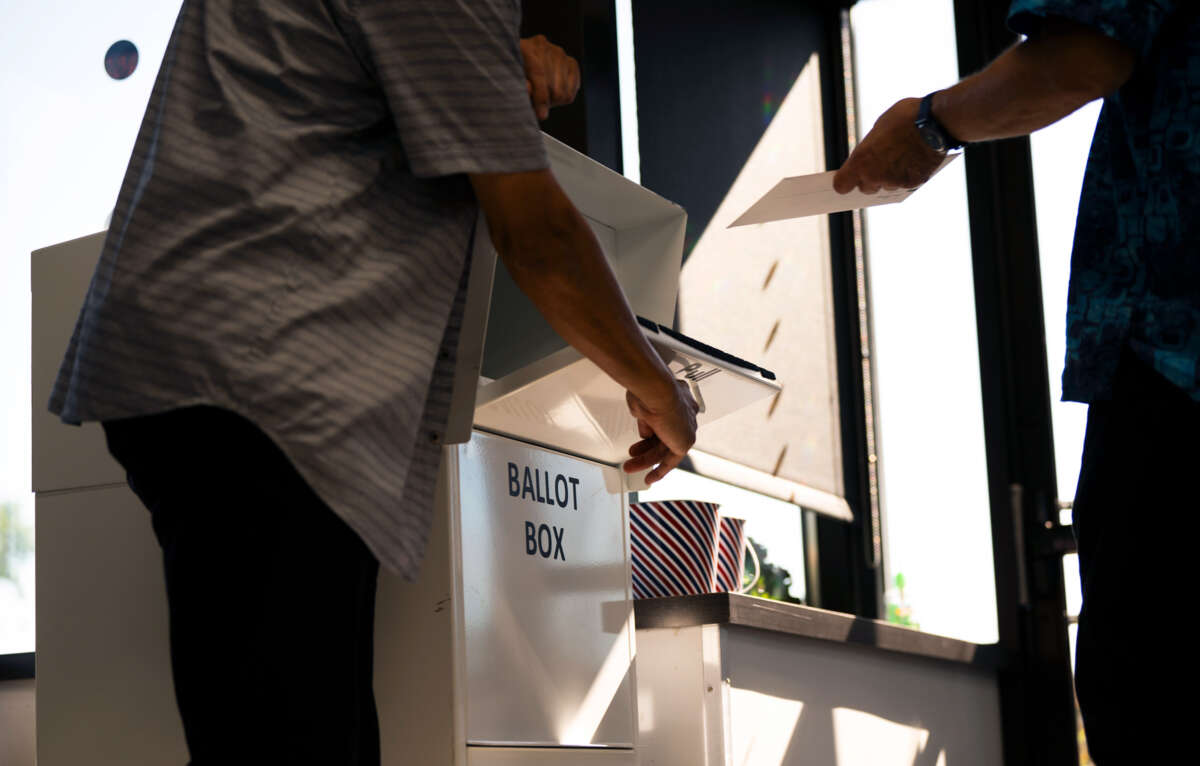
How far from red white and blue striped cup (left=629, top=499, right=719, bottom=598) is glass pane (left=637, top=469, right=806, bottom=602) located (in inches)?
19.0

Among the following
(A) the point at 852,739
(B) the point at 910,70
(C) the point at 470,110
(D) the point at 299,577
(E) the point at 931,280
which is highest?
(B) the point at 910,70

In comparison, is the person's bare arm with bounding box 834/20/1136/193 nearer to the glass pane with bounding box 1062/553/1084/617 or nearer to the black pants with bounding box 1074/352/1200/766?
the black pants with bounding box 1074/352/1200/766

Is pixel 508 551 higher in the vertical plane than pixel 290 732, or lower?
higher

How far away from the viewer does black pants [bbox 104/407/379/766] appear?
0.82 meters

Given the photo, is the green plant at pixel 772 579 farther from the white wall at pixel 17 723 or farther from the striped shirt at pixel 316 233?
the striped shirt at pixel 316 233

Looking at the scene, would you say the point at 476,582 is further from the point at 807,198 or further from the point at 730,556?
the point at 730,556

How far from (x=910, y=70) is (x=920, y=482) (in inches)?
48.6

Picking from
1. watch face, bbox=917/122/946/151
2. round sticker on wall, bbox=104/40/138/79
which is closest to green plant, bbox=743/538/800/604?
round sticker on wall, bbox=104/40/138/79

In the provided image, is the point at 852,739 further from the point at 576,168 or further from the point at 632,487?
the point at 576,168

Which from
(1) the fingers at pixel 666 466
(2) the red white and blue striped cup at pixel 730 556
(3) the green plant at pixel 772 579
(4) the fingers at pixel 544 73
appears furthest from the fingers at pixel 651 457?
(3) the green plant at pixel 772 579

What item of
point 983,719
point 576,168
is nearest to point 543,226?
point 576,168

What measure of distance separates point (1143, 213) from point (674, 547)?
1.28 meters

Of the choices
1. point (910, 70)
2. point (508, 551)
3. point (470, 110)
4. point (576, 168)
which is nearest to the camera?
point (470, 110)

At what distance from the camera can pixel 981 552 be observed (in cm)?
338
